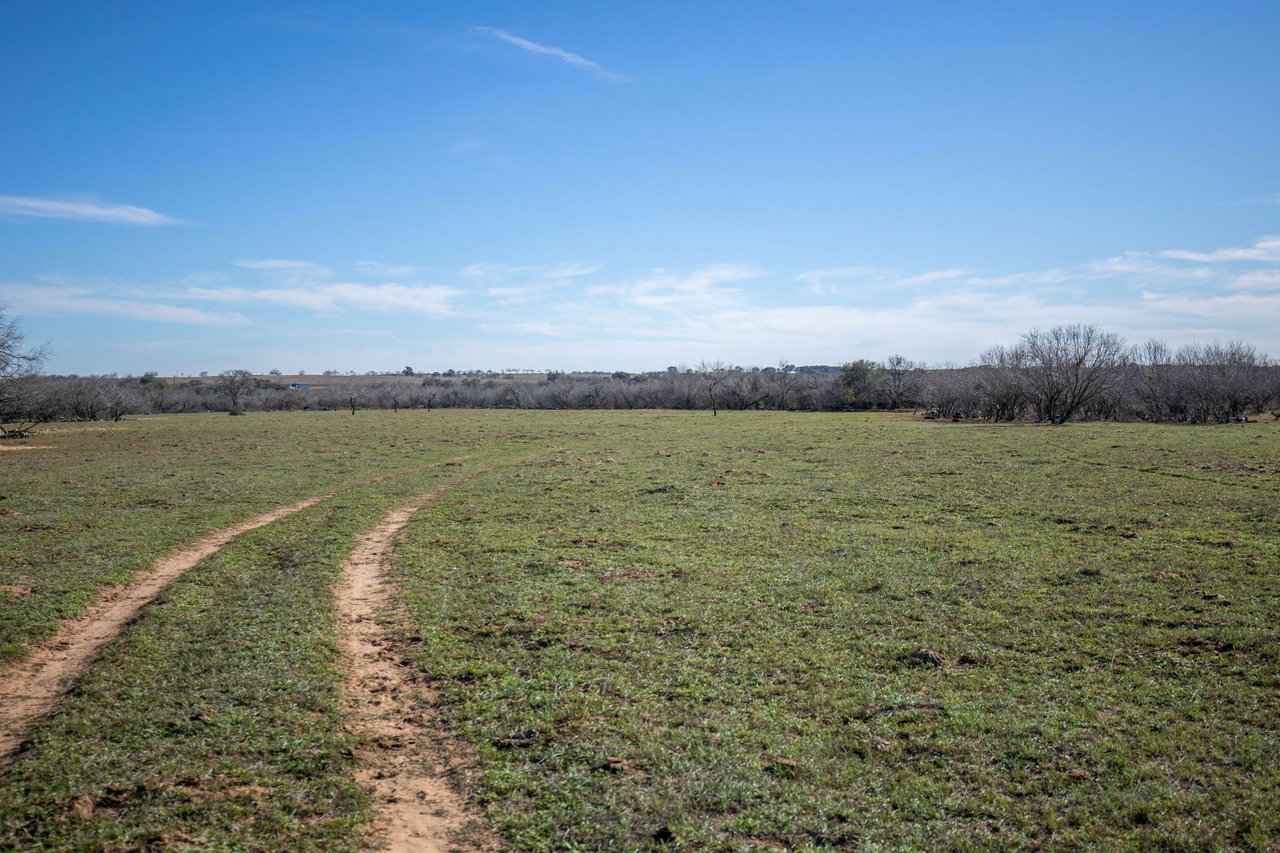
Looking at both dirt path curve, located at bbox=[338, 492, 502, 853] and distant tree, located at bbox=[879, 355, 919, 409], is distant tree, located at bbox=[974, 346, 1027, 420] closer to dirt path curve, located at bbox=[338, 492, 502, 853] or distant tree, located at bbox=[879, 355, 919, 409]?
distant tree, located at bbox=[879, 355, 919, 409]

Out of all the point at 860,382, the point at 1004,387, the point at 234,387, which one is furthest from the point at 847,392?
the point at 234,387

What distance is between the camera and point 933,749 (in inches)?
251

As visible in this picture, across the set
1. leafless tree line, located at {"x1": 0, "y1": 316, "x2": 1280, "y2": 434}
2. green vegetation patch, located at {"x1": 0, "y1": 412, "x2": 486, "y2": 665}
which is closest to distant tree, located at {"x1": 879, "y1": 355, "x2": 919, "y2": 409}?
leafless tree line, located at {"x1": 0, "y1": 316, "x2": 1280, "y2": 434}

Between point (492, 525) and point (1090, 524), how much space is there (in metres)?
13.7

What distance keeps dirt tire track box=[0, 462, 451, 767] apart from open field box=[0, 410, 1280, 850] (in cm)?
25

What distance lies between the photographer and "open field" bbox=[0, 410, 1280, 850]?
5.43 meters

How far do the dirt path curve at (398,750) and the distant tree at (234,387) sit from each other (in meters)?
92.0

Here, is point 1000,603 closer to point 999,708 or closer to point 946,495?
point 999,708

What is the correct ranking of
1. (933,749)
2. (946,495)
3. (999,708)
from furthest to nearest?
1. (946,495)
2. (999,708)
3. (933,749)

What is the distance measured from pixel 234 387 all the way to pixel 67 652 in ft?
310

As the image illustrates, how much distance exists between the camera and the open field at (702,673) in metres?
5.43

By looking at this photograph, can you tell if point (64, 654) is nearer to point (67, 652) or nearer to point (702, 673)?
point (67, 652)

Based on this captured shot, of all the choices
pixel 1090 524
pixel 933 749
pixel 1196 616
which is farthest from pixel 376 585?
pixel 1090 524

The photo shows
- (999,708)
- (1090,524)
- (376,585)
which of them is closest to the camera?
(999,708)
